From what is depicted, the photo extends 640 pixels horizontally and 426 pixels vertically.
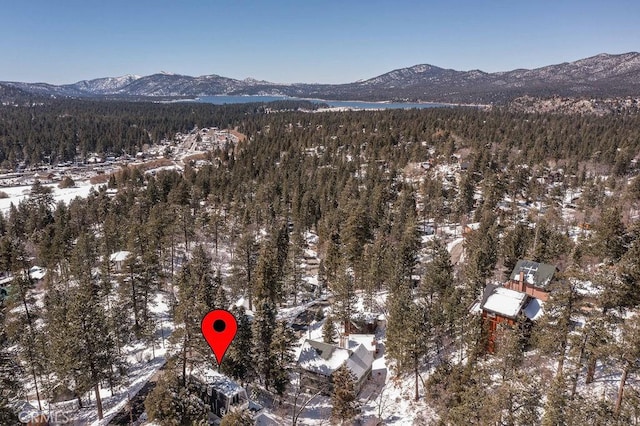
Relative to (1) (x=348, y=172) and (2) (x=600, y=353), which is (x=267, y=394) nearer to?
(2) (x=600, y=353)

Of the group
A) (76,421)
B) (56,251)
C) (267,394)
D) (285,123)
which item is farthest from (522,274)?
(285,123)

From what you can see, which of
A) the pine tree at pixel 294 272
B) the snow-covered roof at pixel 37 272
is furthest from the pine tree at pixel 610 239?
the snow-covered roof at pixel 37 272

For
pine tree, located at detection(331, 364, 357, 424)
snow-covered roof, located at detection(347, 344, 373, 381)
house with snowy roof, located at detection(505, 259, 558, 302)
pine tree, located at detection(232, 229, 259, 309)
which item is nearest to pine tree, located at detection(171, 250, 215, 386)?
pine tree, located at detection(331, 364, 357, 424)

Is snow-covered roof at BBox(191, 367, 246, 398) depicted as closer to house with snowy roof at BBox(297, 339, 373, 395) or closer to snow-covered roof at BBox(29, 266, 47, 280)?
house with snowy roof at BBox(297, 339, 373, 395)

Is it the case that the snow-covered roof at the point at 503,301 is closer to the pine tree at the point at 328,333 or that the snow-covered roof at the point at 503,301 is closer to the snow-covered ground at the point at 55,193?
the pine tree at the point at 328,333

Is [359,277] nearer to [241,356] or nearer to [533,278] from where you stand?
[533,278]

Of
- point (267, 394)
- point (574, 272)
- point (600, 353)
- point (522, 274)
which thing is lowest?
point (267, 394)

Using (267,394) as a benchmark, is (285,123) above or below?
above
